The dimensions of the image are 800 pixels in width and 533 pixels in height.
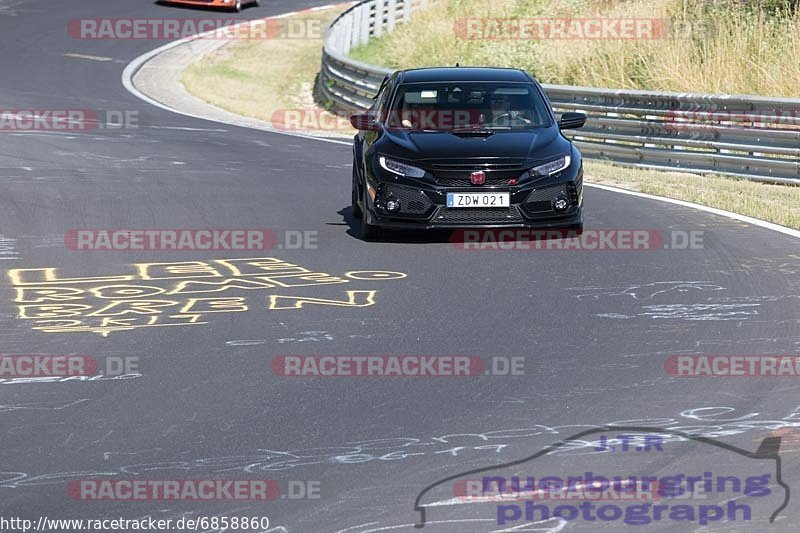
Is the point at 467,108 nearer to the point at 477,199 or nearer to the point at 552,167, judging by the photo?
the point at 552,167

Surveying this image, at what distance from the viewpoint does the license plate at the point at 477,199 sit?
1273cm

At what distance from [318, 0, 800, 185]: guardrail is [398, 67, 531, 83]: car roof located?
4.40 meters

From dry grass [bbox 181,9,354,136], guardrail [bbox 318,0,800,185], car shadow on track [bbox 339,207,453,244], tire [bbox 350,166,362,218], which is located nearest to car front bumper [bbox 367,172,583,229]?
car shadow on track [bbox 339,207,453,244]

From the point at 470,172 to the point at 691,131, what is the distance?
695 cm

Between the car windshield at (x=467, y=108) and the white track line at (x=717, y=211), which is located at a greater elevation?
the car windshield at (x=467, y=108)

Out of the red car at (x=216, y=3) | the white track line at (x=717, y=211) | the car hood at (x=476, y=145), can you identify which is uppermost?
the red car at (x=216, y=3)

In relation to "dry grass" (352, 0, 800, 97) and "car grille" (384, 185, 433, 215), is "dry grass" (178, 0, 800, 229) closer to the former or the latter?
"dry grass" (352, 0, 800, 97)

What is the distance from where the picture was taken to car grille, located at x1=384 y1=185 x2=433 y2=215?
12.8m

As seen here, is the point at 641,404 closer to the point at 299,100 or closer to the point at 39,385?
the point at 39,385

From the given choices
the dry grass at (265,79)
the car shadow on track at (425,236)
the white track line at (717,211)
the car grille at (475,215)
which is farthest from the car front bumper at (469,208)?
the dry grass at (265,79)

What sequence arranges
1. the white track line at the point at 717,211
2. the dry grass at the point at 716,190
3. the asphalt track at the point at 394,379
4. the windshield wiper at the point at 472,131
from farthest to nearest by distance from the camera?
the dry grass at the point at 716,190 → the white track line at the point at 717,211 → the windshield wiper at the point at 472,131 → the asphalt track at the point at 394,379

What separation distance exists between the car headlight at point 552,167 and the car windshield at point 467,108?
0.75 meters

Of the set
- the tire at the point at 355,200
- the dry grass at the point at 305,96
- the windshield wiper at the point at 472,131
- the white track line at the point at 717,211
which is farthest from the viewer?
the dry grass at the point at 305,96

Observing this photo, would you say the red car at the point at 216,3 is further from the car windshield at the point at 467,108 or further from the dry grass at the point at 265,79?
the car windshield at the point at 467,108
